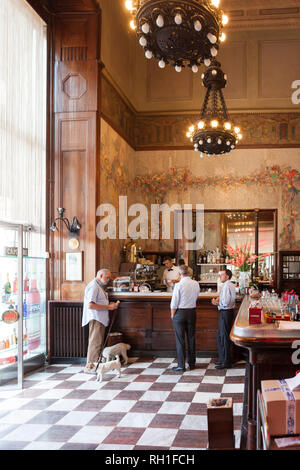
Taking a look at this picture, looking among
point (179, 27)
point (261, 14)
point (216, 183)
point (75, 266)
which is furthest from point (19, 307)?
point (261, 14)

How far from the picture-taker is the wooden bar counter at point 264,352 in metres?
3.85

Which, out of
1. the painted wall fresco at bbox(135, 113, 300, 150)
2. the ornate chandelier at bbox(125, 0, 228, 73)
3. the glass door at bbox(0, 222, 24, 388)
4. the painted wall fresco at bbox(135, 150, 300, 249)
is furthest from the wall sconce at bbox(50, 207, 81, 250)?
the painted wall fresco at bbox(135, 113, 300, 150)

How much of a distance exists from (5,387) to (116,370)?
1701 mm

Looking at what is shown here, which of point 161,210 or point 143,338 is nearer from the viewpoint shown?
point 143,338

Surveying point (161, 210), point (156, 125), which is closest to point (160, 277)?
point (161, 210)

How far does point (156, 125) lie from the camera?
1245cm

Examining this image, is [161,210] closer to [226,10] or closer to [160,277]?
[160,277]

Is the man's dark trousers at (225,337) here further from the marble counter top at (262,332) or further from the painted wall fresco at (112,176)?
the marble counter top at (262,332)

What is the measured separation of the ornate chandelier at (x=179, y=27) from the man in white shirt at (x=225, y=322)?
3.88m

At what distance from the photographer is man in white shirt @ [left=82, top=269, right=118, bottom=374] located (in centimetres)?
737

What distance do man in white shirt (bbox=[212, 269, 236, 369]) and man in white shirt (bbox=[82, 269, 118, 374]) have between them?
1.75 metres

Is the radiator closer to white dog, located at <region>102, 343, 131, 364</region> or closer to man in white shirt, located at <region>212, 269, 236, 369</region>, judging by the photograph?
white dog, located at <region>102, 343, 131, 364</region>

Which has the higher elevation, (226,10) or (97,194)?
(226,10)

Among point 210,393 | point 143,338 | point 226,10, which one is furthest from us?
point 226,10
